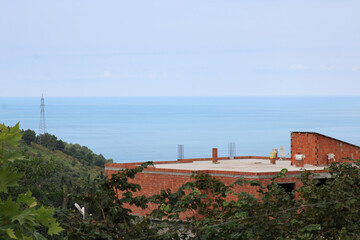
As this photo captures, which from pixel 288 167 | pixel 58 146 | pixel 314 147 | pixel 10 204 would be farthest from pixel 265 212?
pixel 58 146

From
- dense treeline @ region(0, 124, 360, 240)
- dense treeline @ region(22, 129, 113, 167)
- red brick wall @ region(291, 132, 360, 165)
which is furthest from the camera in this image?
dense treeline @ region(22, 129, 113, 167)

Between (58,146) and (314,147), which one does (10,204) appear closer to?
(314,147)

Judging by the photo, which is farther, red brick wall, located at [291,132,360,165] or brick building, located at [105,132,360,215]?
red brick wall, located at [291,132,360,165]

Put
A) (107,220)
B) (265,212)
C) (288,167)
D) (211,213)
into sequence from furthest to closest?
(288,167), (211,213), (265,212), (107,220)

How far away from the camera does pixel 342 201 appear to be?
15.4 meters

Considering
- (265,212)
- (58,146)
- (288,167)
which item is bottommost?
(58,146)

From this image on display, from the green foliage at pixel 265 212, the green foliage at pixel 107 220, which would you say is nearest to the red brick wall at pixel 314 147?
the green foliage at pixel 265 212

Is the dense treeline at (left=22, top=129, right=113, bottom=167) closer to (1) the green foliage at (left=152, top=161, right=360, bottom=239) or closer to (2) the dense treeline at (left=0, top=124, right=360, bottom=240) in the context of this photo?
(1) the green foliage at (left=152, top=161, right=360, bottom=239)

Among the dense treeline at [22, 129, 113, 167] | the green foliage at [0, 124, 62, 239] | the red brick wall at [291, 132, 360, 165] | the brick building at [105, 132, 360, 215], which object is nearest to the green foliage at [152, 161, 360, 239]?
the green foliage at [0, 124, 62, 239]

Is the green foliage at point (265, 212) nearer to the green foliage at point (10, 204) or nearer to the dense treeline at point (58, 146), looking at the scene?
the green foliage at point (10, 204)

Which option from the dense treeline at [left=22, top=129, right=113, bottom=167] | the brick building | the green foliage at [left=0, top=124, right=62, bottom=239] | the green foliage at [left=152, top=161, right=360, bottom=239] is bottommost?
the dense treeline at [left=22, top=129, right=113, bottom=167]

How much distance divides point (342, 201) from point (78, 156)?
11859cm

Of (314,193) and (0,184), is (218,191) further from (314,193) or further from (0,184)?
(0,184)

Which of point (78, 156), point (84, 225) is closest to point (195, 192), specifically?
point (84, 225)
